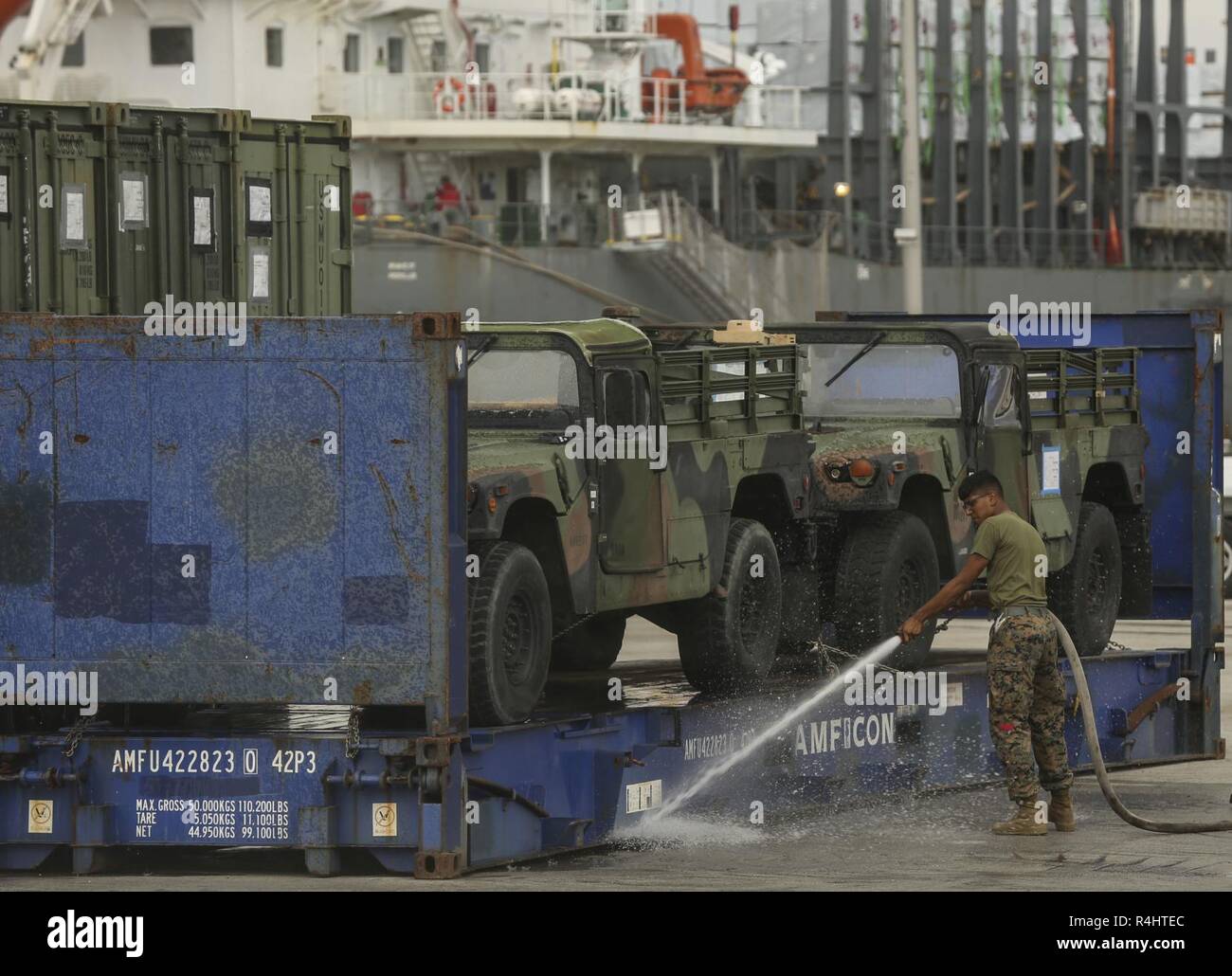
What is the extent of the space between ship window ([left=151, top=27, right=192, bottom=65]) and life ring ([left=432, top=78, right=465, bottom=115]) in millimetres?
4040

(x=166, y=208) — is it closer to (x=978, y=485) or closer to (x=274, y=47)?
(x=978, y=485)

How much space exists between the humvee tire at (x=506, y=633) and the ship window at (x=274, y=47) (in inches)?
1256

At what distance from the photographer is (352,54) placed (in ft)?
140

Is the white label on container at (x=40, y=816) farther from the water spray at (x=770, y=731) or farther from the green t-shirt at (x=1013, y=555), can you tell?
the green t-shirt at (x=1013, y=555)

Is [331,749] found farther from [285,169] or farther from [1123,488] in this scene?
[1123,488]

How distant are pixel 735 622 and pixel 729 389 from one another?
→ 3.53ft

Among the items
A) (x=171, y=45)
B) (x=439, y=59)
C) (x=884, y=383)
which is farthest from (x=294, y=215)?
(x=439, y=59)

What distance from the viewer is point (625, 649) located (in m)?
20.2

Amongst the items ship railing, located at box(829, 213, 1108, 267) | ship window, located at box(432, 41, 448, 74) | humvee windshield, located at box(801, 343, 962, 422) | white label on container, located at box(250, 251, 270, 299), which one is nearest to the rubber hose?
humvee windshield, located at box(801, 343, 962, 422)

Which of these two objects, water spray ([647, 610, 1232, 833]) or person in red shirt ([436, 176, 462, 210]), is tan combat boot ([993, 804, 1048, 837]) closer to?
water spray ([647, 610, 1232, 833])

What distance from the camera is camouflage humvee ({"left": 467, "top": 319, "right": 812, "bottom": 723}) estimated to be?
1027 cm

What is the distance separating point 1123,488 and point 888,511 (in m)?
2.25

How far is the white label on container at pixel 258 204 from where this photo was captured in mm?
13797
